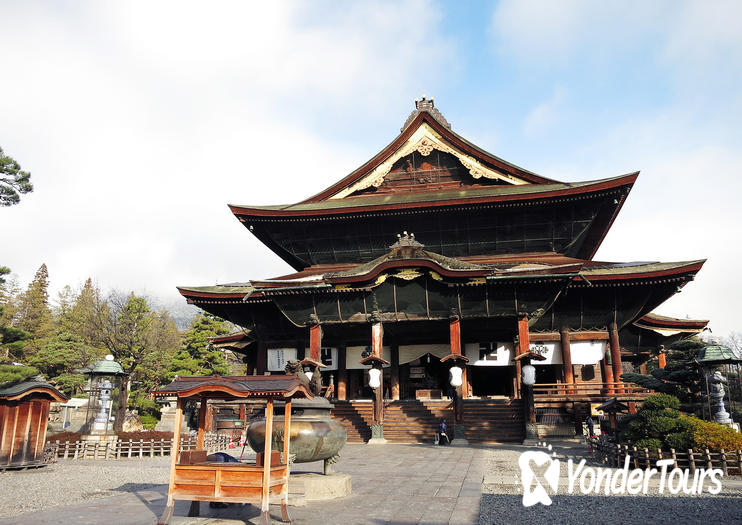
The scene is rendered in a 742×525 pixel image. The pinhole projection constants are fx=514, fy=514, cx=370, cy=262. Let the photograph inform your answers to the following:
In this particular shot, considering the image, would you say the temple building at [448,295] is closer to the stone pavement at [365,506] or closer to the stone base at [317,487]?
the stone pavement at [365,506]

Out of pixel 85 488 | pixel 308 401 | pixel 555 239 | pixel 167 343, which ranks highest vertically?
pixel 555 239

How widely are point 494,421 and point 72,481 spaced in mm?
15619

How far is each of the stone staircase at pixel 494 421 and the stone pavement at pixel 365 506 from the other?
27.0 ft

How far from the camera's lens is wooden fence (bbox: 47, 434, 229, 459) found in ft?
63.6

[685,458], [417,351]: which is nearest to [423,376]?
[417,351]

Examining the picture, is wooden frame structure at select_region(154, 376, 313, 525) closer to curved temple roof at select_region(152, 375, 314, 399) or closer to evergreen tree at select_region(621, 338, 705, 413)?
curved temple roof at select_region(152, 375, 314, 399)

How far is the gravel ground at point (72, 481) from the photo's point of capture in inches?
391

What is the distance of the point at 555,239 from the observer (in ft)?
93.6

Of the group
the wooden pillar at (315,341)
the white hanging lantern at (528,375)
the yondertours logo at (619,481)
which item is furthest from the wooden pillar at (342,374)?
the yondertours logo at (619,481)

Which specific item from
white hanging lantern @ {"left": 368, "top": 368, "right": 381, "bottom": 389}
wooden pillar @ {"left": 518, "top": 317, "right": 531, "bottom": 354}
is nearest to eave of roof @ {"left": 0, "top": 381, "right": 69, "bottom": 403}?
white hanging lantern @ {"left": 368, "top": 368, "right": 381, "bottom": 389}

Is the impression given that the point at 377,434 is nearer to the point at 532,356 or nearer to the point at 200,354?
the point at 532,356

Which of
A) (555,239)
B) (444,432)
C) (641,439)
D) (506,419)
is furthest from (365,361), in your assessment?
(555,239)

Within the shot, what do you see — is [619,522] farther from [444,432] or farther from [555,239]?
[555,239]

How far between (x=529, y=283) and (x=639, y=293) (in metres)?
6.18
